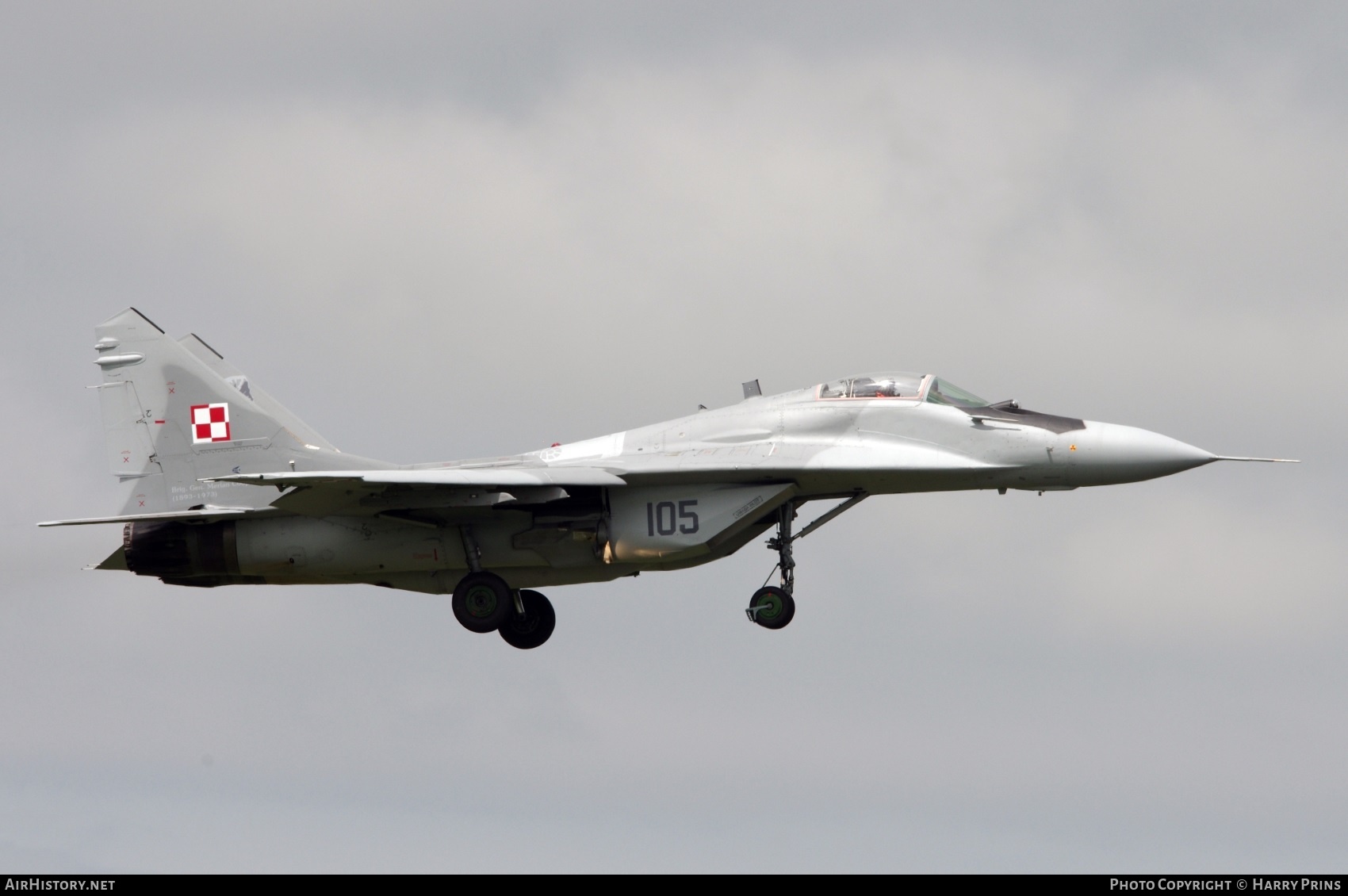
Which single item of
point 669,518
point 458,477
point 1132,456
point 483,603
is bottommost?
point 483,603

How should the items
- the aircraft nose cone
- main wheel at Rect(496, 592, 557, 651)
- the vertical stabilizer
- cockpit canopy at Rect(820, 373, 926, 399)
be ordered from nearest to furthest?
the aircraft nose cone < cockpit canopy at Rect(820, 373, 926, 399) < the vertical stabilizer < main wheel at Rect(496, 592, 557, 651)

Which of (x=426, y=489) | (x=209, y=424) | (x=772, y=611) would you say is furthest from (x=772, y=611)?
(x=209, y=424)

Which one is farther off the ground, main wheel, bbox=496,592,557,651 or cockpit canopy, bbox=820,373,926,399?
cockpit canopy, bbox=820,373,926,399

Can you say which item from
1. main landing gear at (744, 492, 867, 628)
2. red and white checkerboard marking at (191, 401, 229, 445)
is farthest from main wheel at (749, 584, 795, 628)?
red and white checkerboard marking at (191, 401, 229, 445)

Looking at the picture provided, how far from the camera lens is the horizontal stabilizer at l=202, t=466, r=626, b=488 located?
2917 cm

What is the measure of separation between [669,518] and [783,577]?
209 cm

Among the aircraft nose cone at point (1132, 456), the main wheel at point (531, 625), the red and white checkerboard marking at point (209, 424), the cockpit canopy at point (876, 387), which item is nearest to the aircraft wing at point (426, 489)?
the red and white checkerboard marking at point (209, 424)

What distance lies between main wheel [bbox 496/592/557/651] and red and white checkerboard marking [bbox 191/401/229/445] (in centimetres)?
593

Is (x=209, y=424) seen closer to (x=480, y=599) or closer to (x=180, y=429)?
(x=180, y=429)

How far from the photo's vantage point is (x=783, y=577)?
3039 cm

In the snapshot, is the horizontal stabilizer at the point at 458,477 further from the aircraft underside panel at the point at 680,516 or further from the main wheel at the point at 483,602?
the main wheel at the point at 483,602

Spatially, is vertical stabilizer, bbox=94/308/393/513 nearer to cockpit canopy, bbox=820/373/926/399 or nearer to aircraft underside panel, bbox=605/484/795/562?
aircraft underside panel, bbox=605/484/795/562

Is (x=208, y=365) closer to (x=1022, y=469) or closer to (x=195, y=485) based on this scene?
(x=195, y=485)

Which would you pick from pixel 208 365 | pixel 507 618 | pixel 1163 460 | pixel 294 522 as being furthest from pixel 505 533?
pixel 1163 460
